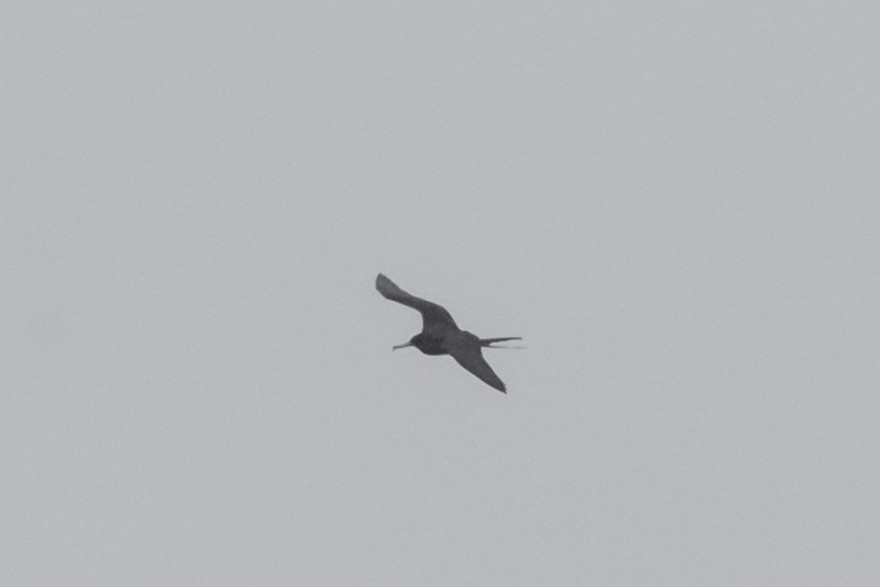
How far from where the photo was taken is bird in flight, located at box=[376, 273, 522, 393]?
45188 millimetres

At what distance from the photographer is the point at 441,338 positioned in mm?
47156

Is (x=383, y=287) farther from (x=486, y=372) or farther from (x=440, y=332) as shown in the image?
(x=486, y=372)

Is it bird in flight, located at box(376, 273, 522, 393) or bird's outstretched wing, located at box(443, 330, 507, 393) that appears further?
bird in flight, located at box(376, 273, 522, 393)

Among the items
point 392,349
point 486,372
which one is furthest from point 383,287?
point 486,372

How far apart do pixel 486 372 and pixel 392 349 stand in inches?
208

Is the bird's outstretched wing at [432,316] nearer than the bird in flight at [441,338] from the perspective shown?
No

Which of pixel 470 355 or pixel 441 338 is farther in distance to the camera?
pixel 441 338

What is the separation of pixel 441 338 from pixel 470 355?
1.85m

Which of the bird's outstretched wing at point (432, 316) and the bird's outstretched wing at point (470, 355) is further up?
the bird's outstretched wing at point (432, 316)

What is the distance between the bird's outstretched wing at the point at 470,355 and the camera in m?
43.7

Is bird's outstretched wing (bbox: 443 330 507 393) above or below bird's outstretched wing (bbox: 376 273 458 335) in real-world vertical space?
below

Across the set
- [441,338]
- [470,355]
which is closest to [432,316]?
[441,338]

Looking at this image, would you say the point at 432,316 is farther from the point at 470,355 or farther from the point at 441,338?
the point at 470,355

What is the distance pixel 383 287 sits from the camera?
49.8 metres
